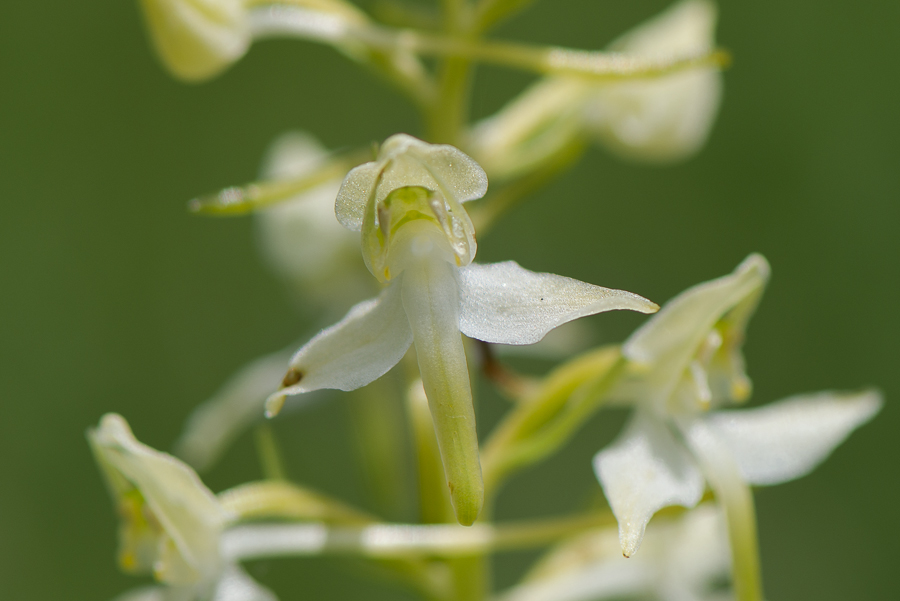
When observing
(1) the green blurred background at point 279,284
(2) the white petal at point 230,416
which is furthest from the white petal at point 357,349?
(1) the green blurred background at point 279,284

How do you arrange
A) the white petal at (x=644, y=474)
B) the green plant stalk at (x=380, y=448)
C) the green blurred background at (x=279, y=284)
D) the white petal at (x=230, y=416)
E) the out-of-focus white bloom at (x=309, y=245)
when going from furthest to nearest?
the green blurred background at (x=279, y=284), the out-of-focus white bloom at (x=309, y=245), the white petal at (x=230, y=416), the green plant stalk at (x=380, y=448), the white petal at (x=644, y=474)

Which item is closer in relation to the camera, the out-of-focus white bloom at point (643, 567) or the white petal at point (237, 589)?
the white petal at point (237, 589)

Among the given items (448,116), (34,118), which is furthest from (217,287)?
(448,116)

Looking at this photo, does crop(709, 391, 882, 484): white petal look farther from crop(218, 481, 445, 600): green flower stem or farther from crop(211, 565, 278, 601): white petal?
crop(211, 565, 278, 601): white petal

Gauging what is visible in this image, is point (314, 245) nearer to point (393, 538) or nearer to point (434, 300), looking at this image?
Result: point (393, 538)

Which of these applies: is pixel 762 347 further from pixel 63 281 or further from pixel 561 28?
pixel 63 281

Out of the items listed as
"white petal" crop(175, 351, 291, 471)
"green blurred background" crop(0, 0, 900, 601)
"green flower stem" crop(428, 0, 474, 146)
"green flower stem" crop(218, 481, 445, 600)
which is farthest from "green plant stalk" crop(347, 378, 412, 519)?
"green blurred background" crop(0, 0, 900, 601)

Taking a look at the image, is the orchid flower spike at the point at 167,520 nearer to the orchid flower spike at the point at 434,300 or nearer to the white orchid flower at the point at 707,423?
the orchid flower spike at the point at 434,300
